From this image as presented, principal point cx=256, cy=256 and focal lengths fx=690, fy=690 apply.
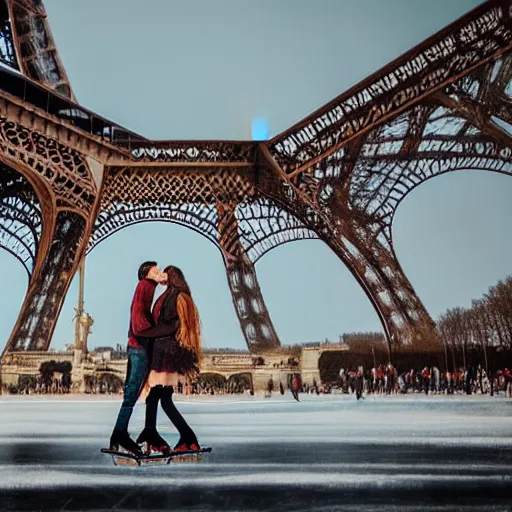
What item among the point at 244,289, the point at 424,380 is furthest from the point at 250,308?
the point at 424,380

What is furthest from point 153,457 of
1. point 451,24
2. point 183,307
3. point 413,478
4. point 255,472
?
point 451,24

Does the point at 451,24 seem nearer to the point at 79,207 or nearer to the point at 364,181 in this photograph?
the point at 364,181

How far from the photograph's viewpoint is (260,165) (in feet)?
76.8

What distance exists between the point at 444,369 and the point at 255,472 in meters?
14.8

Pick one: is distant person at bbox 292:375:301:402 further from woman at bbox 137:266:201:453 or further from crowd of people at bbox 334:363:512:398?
woman at bbox 137:266:201:453

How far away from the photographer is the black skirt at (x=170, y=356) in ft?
16.4

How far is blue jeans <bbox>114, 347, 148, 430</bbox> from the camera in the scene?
4.95 m

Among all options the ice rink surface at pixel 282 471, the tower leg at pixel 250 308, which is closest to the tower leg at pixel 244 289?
the tower leg at pixel 250 308

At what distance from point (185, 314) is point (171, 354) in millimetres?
307

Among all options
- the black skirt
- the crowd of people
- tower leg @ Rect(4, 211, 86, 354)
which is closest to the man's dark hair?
the black skirt

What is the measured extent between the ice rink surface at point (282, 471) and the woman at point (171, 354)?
13.3 inches

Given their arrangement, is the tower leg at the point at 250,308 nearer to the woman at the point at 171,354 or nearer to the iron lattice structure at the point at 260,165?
the iron lattice structure at the point at 260,165

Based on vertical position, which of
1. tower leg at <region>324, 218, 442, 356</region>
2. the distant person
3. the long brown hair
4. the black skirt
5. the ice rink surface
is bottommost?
the ice rink surface

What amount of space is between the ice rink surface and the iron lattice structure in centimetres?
1271
